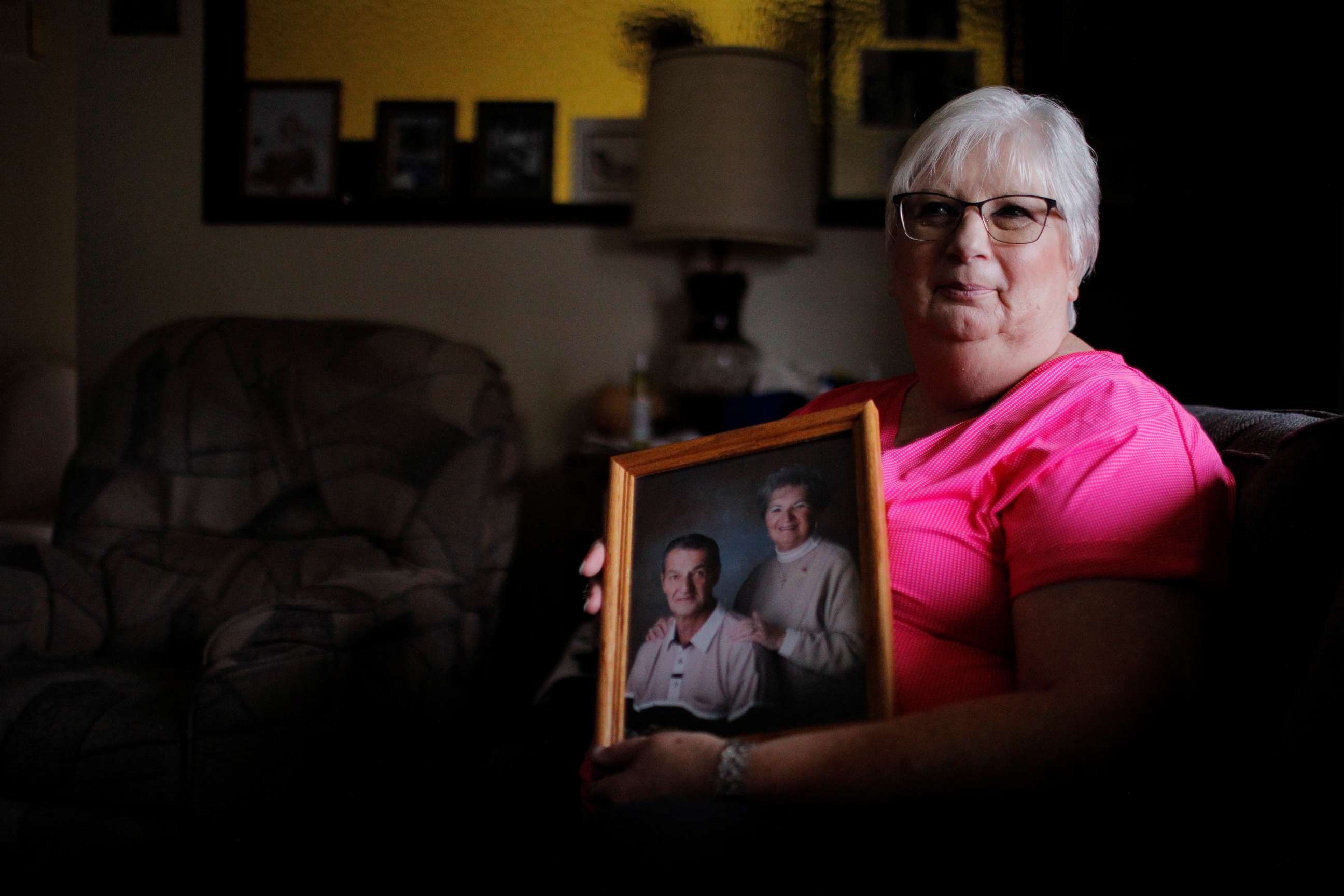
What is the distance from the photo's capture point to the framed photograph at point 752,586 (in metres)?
0.85

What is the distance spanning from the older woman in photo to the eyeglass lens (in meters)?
0.35

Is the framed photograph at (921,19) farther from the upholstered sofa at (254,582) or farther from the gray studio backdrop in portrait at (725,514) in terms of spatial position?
the gray studio backdrop in portrait at (725,514)

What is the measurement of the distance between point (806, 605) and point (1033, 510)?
217 mm

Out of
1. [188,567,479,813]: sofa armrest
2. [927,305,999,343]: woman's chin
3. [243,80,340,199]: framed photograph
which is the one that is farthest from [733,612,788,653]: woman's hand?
[243,80,340,199]: framed photograph

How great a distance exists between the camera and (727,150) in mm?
2426

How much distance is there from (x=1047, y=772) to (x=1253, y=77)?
141 cm

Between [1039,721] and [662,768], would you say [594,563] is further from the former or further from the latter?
[1039,721]

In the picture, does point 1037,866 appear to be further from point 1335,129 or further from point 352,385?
point 352,385

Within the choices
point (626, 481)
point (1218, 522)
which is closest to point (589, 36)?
point (626, 481)

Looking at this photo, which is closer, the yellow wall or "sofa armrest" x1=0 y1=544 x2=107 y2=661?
"sofa armrest" x1=0 y1=544 x2=107 y2=661

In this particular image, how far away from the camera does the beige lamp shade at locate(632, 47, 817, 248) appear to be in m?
2.42

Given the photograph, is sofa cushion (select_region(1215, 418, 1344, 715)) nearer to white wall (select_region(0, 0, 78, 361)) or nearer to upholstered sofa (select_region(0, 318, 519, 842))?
upholstered sofa (select_region(0, 318, 519, 842))

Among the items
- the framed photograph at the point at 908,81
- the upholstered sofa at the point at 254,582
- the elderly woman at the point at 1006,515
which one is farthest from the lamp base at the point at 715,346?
the elderly woman at the point at 1006,515

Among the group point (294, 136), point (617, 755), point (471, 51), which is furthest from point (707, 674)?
point (294, 136)
